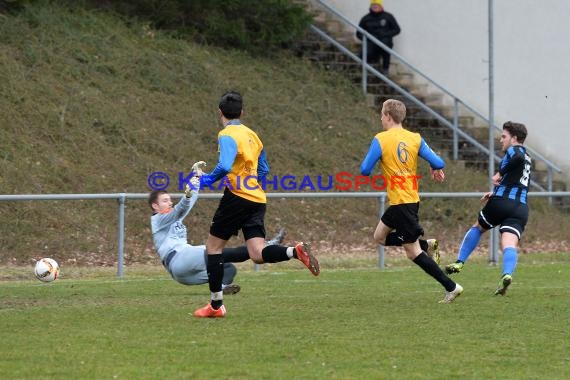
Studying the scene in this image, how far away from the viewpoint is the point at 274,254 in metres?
10.8

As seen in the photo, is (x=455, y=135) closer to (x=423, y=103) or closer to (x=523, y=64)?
(x=423, y=103)

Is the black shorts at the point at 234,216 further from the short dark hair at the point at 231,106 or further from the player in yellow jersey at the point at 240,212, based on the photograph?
the short dark hair at the point at 231,106

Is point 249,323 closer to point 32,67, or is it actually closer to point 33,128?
point 33,128

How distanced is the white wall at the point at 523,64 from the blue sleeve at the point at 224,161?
52.6 ft

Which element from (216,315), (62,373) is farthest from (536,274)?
(62,373)

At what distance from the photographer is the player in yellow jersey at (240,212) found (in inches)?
417

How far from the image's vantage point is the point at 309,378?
7680mm

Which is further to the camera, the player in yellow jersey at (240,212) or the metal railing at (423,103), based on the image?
the metal railing at (423,103)

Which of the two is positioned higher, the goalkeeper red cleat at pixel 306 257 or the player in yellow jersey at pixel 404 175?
the player in yellow jersey at pixel 404 175

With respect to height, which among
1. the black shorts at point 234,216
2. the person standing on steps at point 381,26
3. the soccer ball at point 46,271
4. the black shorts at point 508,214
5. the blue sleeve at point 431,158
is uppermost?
the person standing on steps at point 381,26

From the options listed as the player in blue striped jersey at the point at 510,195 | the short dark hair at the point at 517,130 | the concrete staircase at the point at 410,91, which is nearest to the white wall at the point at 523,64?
the concrete staircase at the point at 410,91

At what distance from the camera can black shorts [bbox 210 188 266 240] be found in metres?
10.6

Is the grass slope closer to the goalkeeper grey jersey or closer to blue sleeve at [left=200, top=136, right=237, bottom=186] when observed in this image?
the goalkeeper grey jersey

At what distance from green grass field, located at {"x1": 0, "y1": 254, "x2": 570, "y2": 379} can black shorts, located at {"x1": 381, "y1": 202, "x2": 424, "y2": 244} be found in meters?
0.66
